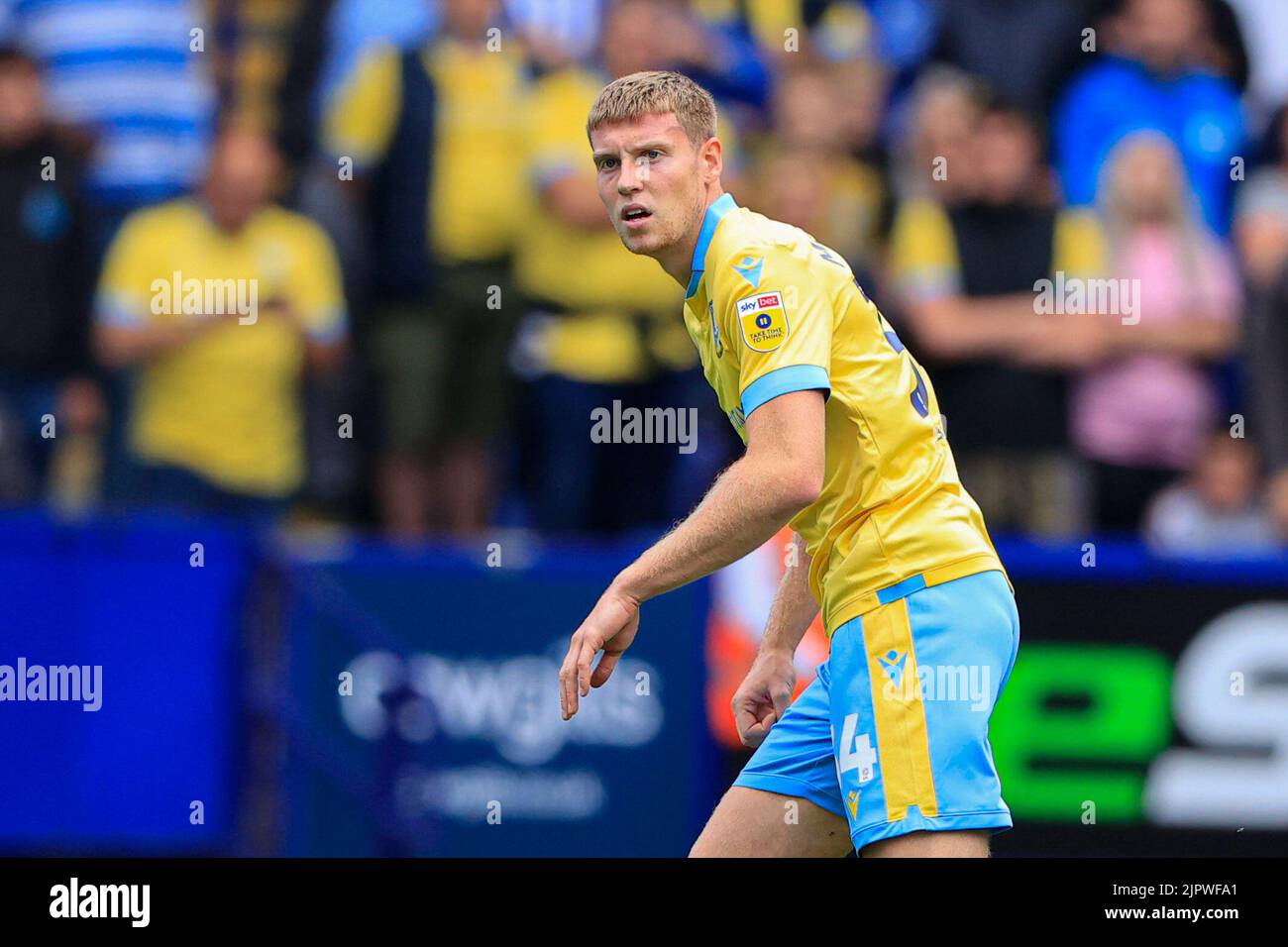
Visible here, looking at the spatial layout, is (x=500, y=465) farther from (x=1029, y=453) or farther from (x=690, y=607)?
(x=1029, y=453)

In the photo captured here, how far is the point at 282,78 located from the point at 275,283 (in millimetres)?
1197

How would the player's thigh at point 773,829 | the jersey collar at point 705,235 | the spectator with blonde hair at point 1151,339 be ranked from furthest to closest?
the spectator with blonde hair at point 1151,339, the player's thigh at point 773,829, the jersey collar at point 705,235

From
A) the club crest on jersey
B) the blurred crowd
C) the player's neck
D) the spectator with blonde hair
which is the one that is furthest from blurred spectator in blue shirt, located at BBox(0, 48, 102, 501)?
the club crest on jersey

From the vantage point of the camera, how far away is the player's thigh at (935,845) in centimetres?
521

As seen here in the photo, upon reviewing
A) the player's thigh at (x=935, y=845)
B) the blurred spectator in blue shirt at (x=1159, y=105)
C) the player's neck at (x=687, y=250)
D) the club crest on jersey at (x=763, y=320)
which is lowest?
the player's thigh at (x=935, y=845)

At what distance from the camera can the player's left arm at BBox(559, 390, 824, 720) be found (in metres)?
5.04

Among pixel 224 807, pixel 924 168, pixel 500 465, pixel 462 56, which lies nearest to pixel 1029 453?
pixel 924 168

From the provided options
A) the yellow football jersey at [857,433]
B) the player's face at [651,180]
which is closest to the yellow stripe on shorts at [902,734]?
the yellow football jersey at [857,433]

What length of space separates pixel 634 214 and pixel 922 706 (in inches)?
58.0

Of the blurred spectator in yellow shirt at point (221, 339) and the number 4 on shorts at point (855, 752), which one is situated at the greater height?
the blurred spectator in yellow shirt at point (221, 339)

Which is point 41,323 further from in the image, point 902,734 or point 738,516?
point 902,734

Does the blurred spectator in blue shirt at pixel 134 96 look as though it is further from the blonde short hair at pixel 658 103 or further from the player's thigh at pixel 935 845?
the player's thigh at pixel 935 845

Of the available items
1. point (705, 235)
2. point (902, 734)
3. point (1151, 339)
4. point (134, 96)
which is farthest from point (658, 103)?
point (134, 96)
